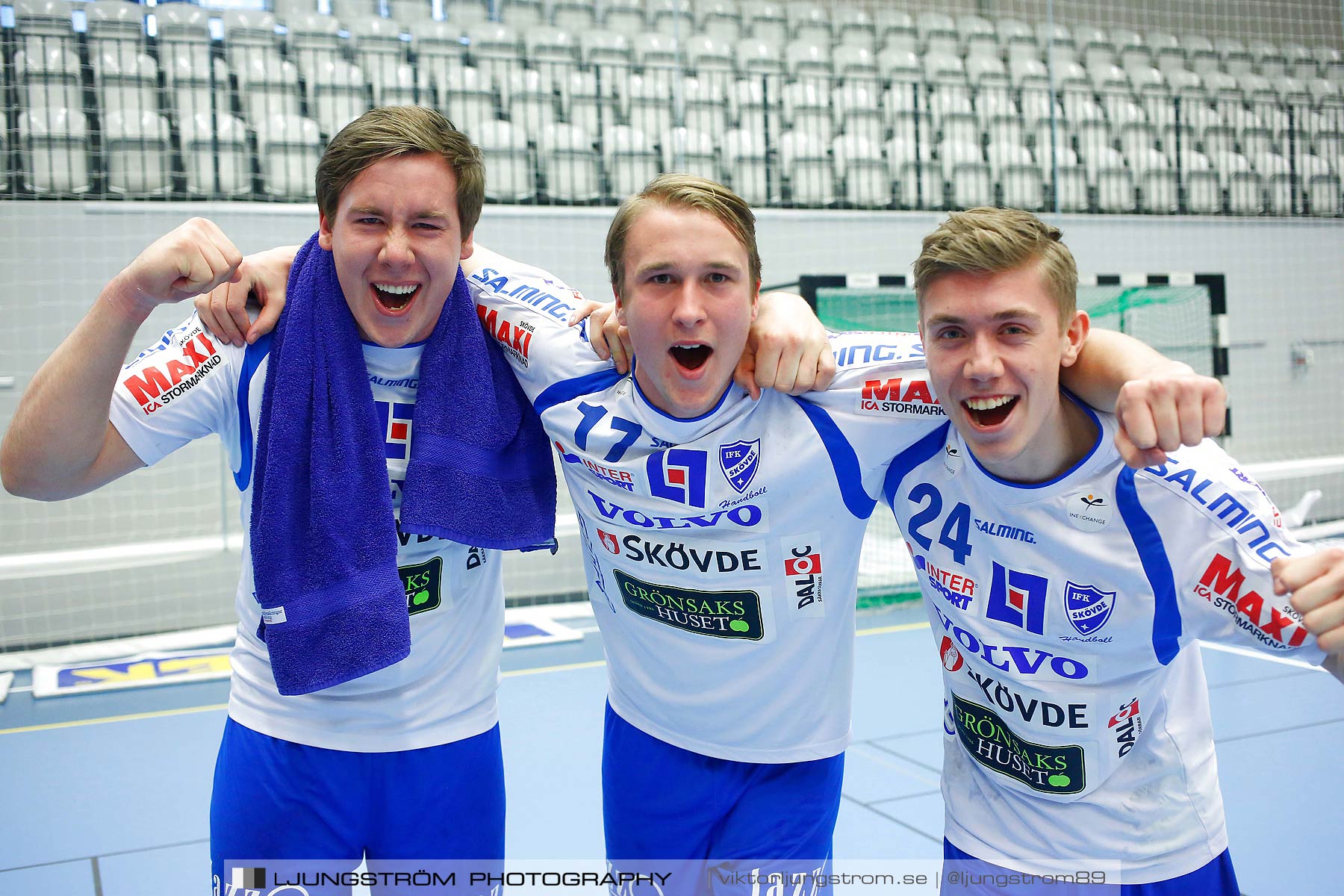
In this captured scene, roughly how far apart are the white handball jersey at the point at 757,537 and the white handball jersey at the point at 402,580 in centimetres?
37

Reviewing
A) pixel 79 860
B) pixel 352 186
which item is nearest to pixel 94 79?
pixel 79 860

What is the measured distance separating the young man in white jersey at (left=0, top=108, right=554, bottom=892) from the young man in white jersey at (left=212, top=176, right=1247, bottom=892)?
35cm

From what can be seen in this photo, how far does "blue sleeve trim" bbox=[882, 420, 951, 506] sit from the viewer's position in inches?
78.7

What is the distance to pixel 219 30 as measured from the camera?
26.5 feet

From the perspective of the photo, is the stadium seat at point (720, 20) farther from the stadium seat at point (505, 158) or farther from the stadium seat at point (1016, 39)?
the stadium seat at point (1016, 39)

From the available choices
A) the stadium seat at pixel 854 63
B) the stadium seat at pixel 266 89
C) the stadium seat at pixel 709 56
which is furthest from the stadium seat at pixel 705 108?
the stadium seat at pixel 266 89

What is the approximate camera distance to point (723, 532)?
2068mm

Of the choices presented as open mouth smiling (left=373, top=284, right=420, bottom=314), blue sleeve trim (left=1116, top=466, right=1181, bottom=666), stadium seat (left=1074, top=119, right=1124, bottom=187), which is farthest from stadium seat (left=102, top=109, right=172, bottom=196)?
stadium seat (left=1074, top=119, right=1124, bottom=187)

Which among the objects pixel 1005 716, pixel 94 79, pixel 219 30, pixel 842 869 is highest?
pixel 219 30

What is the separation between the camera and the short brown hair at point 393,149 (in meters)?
1.92

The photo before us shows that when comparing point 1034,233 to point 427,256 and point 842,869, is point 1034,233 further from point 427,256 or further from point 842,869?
point 842,869

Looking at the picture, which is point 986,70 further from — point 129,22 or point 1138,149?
point 129,22

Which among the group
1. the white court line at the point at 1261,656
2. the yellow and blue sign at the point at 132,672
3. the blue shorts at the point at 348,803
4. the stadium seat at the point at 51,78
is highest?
the stadium seat at the point at 51,78

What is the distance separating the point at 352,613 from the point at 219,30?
306 inches
